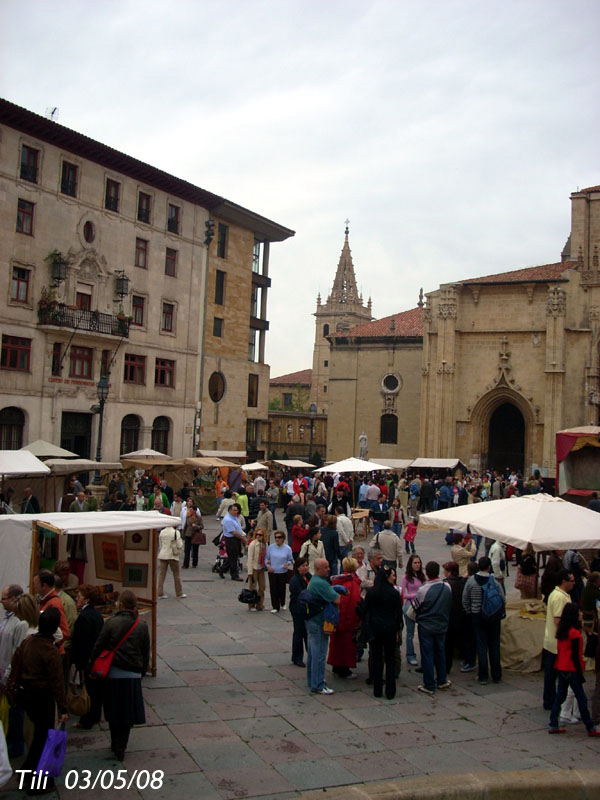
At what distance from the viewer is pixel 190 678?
9461 millimetres

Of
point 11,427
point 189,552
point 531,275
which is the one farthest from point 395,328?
point 189,552

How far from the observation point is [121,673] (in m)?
7.00

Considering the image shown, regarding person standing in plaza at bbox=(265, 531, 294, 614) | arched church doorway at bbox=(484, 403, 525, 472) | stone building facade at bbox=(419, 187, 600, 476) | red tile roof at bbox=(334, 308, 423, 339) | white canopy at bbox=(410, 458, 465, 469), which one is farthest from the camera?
red tile roof at bbox=(334, 308, 423, 339)

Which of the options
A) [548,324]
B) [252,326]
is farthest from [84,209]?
[548,324]

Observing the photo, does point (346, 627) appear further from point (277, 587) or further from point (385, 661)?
point (277, 587)

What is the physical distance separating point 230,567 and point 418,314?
42.3m

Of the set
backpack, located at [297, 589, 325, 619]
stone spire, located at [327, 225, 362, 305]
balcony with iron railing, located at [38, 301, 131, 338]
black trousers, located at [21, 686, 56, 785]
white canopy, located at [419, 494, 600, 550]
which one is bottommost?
black trousers, located at [21, 686, 56, 785]

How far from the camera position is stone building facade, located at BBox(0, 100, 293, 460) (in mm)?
30672

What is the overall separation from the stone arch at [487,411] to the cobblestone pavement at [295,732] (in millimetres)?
35427

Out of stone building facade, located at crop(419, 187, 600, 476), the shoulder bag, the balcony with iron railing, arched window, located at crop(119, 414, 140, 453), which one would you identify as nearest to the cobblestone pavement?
the shoulder bag

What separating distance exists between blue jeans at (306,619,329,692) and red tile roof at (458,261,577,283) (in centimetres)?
3815

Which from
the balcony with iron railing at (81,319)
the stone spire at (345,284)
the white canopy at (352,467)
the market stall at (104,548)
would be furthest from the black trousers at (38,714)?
the stone spire at (345,284)

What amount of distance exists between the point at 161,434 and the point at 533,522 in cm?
2891

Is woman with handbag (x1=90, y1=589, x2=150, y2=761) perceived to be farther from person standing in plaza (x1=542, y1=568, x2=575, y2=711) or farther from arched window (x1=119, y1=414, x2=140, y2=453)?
arched window (x1=119, y1=414, x2=140, y2=453)
